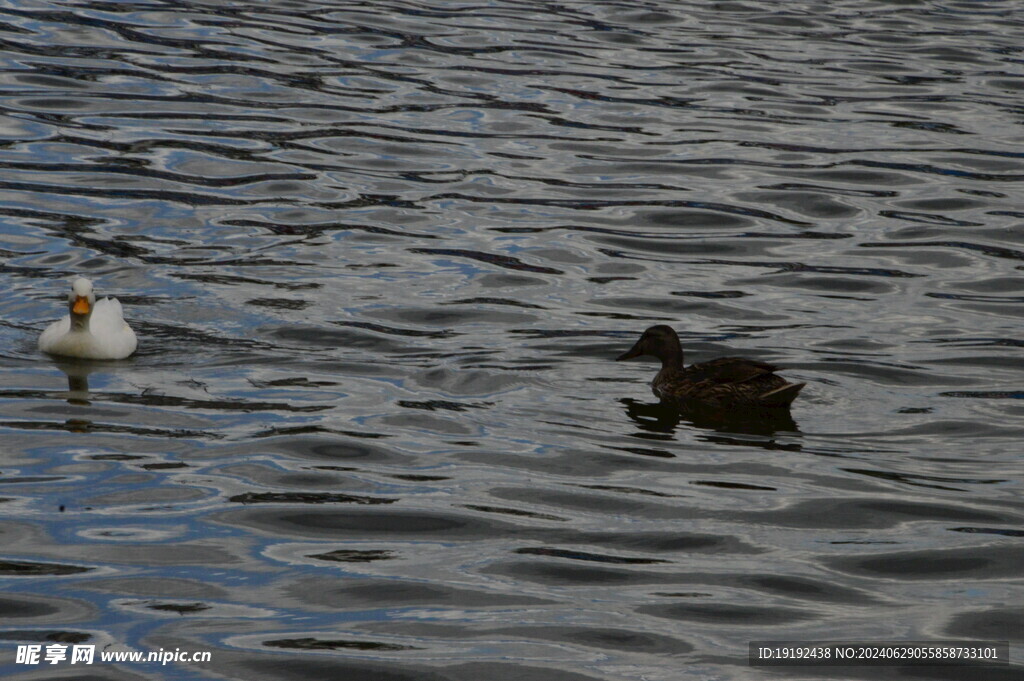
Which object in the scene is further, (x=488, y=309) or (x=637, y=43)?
(x=637, y=43)

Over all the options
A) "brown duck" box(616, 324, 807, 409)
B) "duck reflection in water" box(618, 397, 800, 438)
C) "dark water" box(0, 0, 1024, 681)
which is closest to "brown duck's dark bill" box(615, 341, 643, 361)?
"brown duck" box(616, 324, 807, 409)

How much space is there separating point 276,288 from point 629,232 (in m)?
4.06

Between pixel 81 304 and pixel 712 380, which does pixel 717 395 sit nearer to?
pixel 712 380

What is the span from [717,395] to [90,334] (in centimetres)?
434

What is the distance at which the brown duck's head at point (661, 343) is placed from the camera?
1084 centimetres

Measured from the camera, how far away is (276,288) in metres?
12.9

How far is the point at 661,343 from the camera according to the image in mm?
10867

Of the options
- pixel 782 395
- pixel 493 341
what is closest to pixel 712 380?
pixel 782 395

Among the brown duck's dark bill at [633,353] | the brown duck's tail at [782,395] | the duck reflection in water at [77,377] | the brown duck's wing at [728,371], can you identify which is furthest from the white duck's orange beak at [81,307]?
the brown duck's tail at [782,395]

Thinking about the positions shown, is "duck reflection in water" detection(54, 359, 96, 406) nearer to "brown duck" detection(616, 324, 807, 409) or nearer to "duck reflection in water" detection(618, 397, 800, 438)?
"duck reflection in water" detection(618, 397, 800, 438)

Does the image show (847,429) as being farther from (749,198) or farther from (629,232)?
(749,198)

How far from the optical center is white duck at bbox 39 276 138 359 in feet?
36.3

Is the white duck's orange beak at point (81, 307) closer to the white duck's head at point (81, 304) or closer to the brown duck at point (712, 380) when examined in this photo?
the white duck's head at point (81, 304)

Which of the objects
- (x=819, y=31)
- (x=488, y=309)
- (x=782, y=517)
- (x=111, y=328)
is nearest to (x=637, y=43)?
(x=819, y=31)
